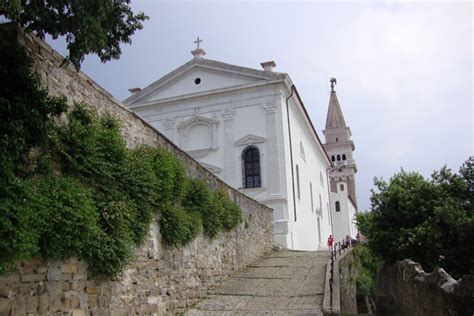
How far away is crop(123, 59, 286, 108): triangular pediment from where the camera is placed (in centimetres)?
2598

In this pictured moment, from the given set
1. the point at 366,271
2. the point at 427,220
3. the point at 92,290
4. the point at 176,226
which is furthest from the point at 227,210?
the point at 366,271

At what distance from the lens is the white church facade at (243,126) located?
24203mm

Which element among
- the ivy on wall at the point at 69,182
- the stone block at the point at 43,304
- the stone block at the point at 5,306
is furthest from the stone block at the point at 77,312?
the stone block at the point at 5,306

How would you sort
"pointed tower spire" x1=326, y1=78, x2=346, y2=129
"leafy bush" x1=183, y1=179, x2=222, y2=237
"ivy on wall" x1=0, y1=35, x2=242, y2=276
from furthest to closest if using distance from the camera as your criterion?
"pointed tower spire" x1=326, y1=78, x2=346, y2=129
"leafy bush" x1=183, y1=179, x2=222, y2=237
"ivy on wall" x1=0, y1=35, x2=242, y2=276

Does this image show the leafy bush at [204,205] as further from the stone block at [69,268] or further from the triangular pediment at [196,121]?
the triangular pediment at [196,121]

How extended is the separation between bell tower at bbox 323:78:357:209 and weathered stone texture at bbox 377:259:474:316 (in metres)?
50.1

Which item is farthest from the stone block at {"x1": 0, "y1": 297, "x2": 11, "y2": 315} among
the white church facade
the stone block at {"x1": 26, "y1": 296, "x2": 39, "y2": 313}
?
the white church facade

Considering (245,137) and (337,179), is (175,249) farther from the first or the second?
(337,179)

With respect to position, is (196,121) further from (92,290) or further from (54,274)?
(54,274)

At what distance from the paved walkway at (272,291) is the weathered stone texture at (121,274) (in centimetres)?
44

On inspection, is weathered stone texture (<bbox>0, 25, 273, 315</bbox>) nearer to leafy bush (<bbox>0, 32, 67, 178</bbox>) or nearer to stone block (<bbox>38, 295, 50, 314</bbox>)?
stone block (<bbox>38, 295, 50, 314</bbox>)

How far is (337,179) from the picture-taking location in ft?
208

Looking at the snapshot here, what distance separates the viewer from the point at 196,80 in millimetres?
27047

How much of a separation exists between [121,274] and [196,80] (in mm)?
20422
